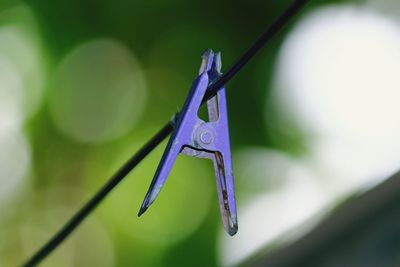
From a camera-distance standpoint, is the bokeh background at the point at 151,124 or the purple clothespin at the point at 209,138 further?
the bokeh background at the point at 151,124

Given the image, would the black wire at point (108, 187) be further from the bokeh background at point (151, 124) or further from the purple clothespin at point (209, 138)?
the bokeh background at point (151, 124)

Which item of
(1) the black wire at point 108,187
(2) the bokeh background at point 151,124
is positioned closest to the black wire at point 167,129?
(1) the black wire at point 108,187

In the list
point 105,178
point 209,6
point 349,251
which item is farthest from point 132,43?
point 349,251

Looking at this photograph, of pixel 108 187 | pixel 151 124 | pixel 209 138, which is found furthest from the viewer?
pixel 151 124

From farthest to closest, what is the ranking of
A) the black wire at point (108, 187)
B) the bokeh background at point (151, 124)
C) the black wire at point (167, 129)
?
the bokeh background at point (151, 124) → the black wire at point (108, 187) → the black wire at point (167, 129)

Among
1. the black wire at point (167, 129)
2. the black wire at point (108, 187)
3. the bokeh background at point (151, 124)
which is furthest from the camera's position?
the bokeh background at point (151, 124)

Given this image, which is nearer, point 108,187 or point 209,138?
point 209,138

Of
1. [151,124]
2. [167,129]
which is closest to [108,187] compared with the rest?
[167,129]

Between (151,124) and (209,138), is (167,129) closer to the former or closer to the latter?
(209,138)

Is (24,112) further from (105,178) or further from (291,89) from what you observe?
(291,89)
